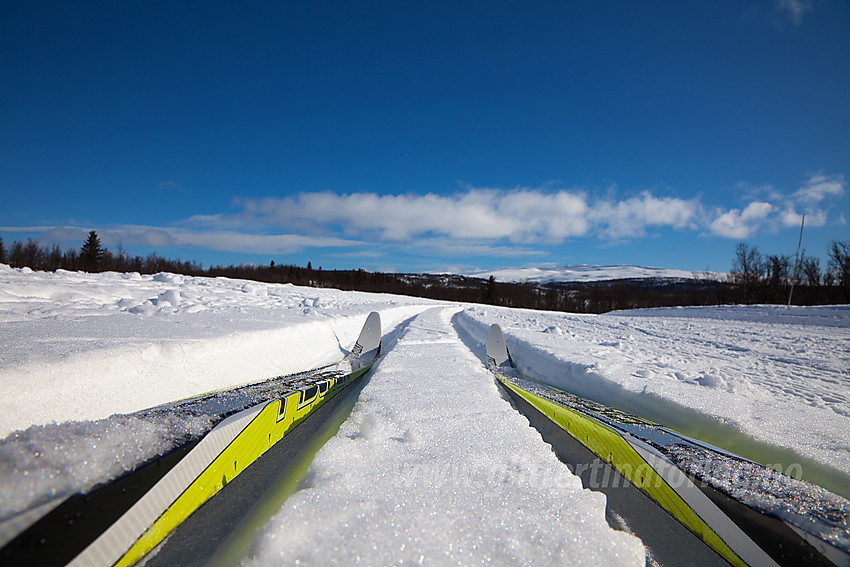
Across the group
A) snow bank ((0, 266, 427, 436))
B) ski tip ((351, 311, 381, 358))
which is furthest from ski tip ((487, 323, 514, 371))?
snow bank ((0, 266, 427, 436))

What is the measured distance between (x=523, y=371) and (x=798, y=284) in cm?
4011

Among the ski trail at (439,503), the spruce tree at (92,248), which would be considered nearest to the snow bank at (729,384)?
the ski trail at (439,503)

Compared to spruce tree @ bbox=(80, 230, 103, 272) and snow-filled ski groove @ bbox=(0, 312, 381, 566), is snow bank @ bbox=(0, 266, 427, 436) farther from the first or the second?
spruce tree @ bbox=(80, 230, 103, 272)

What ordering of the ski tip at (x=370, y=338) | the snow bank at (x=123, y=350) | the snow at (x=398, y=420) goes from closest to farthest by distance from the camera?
the snow at (x=398, y=420)
the snow bank at (x=123, y=350)
the ski tip at (x=370, y=338)

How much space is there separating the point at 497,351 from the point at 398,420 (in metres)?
3.67

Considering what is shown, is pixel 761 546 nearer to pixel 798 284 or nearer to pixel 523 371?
pixel 523 371

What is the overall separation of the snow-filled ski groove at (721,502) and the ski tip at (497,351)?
2630mm

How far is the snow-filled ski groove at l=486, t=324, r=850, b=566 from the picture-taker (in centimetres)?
131

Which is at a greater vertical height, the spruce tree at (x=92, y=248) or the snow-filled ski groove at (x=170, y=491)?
the spruce tree at (x=92, y=248)

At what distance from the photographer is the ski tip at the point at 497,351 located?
5.27m

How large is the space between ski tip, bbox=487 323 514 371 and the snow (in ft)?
1.23

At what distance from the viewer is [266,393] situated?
116 inches

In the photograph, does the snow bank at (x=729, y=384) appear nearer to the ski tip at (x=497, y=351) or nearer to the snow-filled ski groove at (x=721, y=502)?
the ski tip at (x=497, y=351)

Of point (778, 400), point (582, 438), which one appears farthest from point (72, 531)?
point (778, 400)
